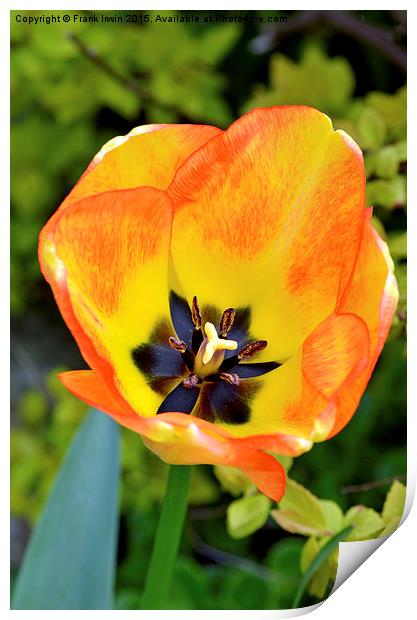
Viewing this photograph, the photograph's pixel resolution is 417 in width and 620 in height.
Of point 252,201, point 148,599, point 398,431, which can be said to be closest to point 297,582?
point 398,431

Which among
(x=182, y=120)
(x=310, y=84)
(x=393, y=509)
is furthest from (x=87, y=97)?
(x=393, y=509)

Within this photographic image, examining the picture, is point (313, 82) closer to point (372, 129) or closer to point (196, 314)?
point (372, 129)

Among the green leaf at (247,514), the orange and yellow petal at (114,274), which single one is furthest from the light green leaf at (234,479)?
the orange and yellow petal at (114,274)

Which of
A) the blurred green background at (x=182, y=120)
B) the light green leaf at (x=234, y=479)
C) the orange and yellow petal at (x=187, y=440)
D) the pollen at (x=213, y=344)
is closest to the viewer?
the orange and yellow petal at (x=187, y=440)

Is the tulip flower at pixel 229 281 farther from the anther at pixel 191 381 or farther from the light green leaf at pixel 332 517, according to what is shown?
the light green leaf at pixel 332 517

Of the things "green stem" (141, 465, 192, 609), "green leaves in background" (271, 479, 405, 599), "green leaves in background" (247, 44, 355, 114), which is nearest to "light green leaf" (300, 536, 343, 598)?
"green leaves in background" (271, 479, 405, 599)
